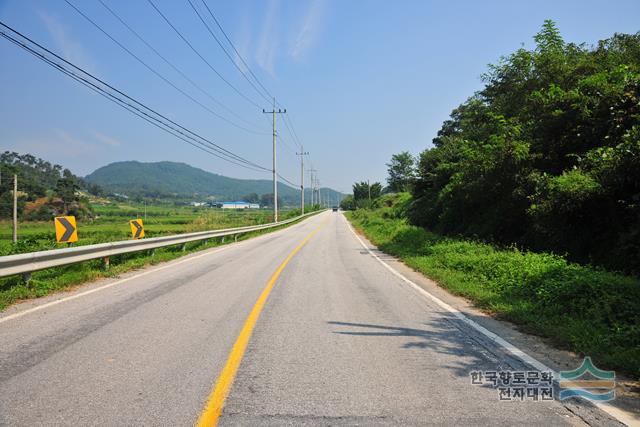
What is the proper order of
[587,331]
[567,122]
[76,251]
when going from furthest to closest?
1. [567,122]
2. [76,251]
3. [587,331]

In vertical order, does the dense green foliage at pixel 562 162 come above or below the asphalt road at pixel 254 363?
above

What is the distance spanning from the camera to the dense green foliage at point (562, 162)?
32.8 feet

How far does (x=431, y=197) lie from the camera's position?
2853cm

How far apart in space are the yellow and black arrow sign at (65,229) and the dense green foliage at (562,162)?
12915 millimetres

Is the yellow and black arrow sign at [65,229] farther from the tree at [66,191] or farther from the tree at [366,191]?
the tree at [366,191]

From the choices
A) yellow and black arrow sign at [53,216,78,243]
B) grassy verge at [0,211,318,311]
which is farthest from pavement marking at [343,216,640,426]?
yellow and black arrow sign at [53,216,78,243]

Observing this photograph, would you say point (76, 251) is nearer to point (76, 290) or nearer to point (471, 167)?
point (76, 290)

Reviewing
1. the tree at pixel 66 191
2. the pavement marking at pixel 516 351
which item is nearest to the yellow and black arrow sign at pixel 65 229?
the pavement marking at pixel 516 351

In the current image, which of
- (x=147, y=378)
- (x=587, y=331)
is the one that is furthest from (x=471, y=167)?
(x=147, y=378)

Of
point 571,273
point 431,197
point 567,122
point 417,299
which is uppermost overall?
point 567,122

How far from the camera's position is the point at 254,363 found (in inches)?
187

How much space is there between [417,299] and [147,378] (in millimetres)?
5901

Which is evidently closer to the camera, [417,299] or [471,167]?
[417,299]

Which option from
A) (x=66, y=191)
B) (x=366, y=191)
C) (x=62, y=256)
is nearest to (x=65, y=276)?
(x=62, y=256)
